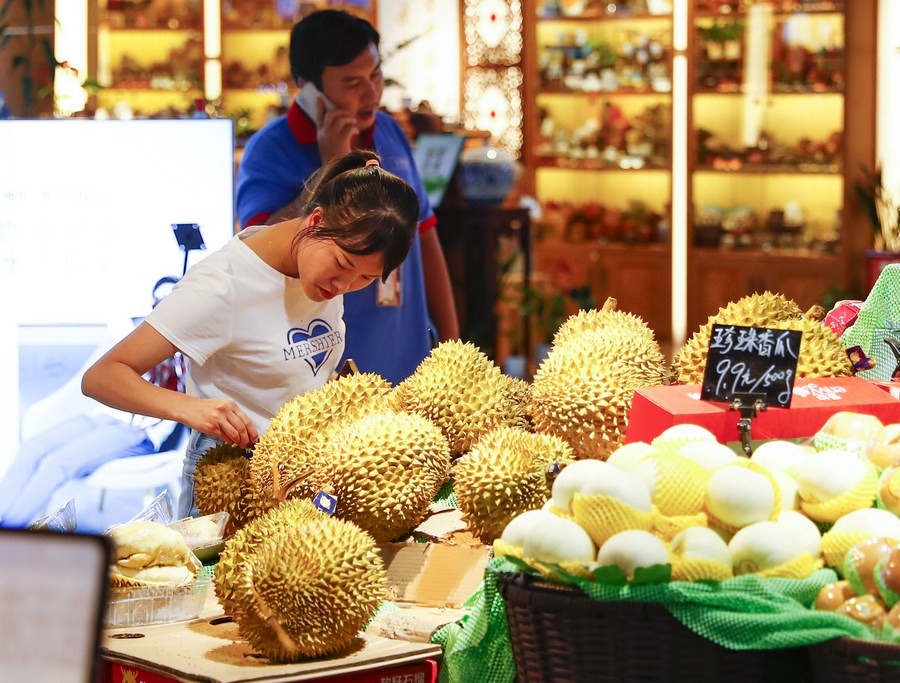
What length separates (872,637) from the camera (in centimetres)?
110

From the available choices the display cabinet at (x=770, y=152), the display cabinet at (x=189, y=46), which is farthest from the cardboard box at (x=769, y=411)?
the display cabinet at (x=189, y=46)

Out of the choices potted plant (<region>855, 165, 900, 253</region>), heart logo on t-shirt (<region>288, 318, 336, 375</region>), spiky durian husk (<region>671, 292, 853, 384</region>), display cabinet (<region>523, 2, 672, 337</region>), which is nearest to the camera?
spiky durian husk (<region>671, 292, 853, 384</region>)

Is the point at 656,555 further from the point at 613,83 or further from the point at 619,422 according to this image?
the point at 613,83

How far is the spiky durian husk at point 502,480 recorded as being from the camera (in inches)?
61.7

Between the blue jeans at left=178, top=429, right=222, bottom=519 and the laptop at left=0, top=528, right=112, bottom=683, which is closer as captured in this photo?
the laptop at left=0, top=528, right=112, bottom=683

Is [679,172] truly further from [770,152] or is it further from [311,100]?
[311,100]

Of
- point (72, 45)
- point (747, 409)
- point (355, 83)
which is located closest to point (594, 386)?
point (747, 409)

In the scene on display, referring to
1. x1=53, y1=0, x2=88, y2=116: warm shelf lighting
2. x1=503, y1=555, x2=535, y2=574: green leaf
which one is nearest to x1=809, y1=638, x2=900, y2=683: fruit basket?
x1=503, y1=555, x2=535, y2=574: green leaf

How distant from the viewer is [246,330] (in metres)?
2.12

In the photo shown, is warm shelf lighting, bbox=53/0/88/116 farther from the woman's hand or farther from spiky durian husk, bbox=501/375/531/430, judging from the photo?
spiky durian husk, bbox=501/375/531/430

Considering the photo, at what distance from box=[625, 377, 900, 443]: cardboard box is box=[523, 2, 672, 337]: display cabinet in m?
6.41

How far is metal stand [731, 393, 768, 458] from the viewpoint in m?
1.48

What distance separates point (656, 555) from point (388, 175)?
110cm

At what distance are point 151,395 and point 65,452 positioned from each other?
1291 mm
